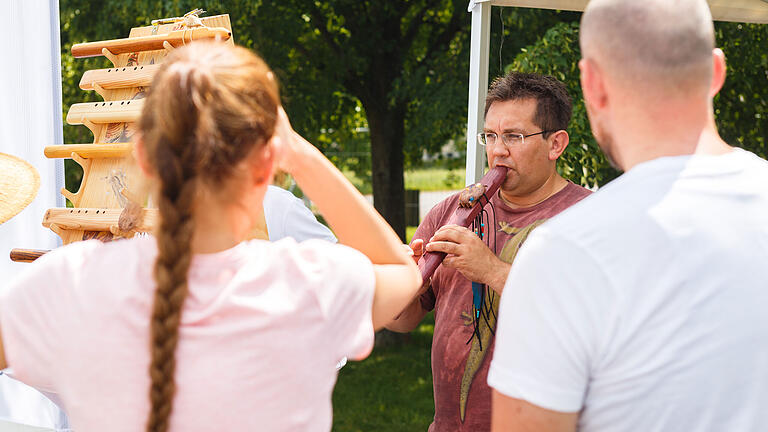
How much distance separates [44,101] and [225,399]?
237 cm

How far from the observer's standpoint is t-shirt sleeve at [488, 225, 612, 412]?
0.98 metres

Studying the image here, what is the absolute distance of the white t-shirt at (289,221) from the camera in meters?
2.32

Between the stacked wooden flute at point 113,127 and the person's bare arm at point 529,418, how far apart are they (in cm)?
129

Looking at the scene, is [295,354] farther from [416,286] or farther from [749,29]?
[749,29]

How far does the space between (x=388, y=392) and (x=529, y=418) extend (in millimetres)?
5349

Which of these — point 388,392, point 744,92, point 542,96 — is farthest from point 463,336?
point 744,92

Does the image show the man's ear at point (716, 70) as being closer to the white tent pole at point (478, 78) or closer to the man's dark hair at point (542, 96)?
the man's dark hair at point (542, 96)

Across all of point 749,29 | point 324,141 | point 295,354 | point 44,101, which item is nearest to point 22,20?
point 44,101

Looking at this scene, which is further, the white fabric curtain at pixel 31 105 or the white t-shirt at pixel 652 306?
the white fabric curtain at pixel 31 105

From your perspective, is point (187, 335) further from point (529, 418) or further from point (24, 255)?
point (24, 255)

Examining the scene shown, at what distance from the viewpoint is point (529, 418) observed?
1.02m

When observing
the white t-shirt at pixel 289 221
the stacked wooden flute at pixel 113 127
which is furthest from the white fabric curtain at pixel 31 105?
the white t-shirt at pixel 289 221

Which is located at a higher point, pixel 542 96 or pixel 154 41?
pixel 154 41

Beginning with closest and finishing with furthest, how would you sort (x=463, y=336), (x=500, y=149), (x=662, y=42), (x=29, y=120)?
1. (x=662, y=42)
2. (x=463, y=336)
3. (x=500, y=149)
4. (x=29, y=120)
